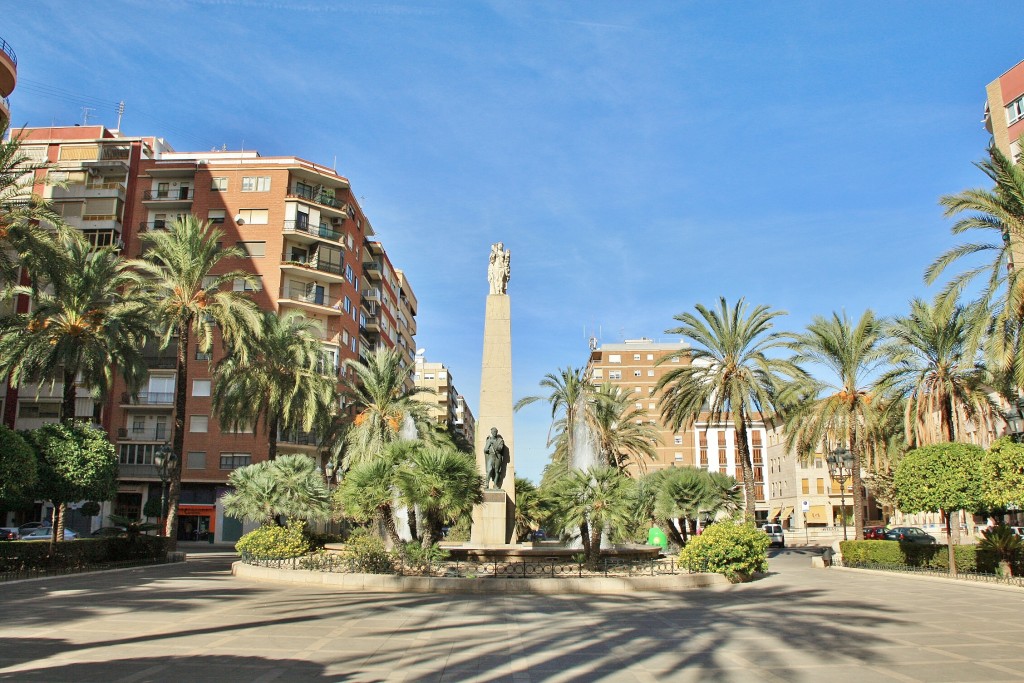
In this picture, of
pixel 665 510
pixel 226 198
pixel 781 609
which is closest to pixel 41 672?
pixel 781 609

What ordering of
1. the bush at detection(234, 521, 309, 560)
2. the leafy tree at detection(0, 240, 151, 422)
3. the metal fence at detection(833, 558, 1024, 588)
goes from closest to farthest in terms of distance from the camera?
A: the metal fence at detection(833, 558, 1024, 588), the bush at detection(234, 521, 309, 560), the leafy tree at detection(0, 240, 151, 422)

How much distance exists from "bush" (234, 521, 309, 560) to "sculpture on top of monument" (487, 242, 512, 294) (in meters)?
9.92

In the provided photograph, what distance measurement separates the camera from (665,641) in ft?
32.3

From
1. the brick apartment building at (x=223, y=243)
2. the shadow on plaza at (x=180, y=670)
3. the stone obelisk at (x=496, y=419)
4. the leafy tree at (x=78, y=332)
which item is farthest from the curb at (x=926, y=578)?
the brick apartment building at (x=223, y=243)

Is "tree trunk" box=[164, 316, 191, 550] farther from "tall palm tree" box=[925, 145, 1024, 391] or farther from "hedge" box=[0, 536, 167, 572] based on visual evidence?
"tall palm tree" box=[925, 145, 1024, 391]

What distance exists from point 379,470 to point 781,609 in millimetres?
8667

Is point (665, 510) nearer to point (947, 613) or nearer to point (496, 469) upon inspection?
point (496, 469)

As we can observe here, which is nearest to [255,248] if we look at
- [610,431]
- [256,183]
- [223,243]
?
[223,243]

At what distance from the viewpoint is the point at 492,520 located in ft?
71.8

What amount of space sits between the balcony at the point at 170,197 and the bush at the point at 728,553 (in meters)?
42.7

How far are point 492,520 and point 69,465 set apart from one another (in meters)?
11.6

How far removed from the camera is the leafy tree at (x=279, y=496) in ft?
64.9

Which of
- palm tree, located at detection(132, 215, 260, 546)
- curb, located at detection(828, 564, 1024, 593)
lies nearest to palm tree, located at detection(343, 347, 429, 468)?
palm tree, located at detection(132, 215, 260, 546)

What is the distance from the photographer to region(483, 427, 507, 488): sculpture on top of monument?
68.1 ft
